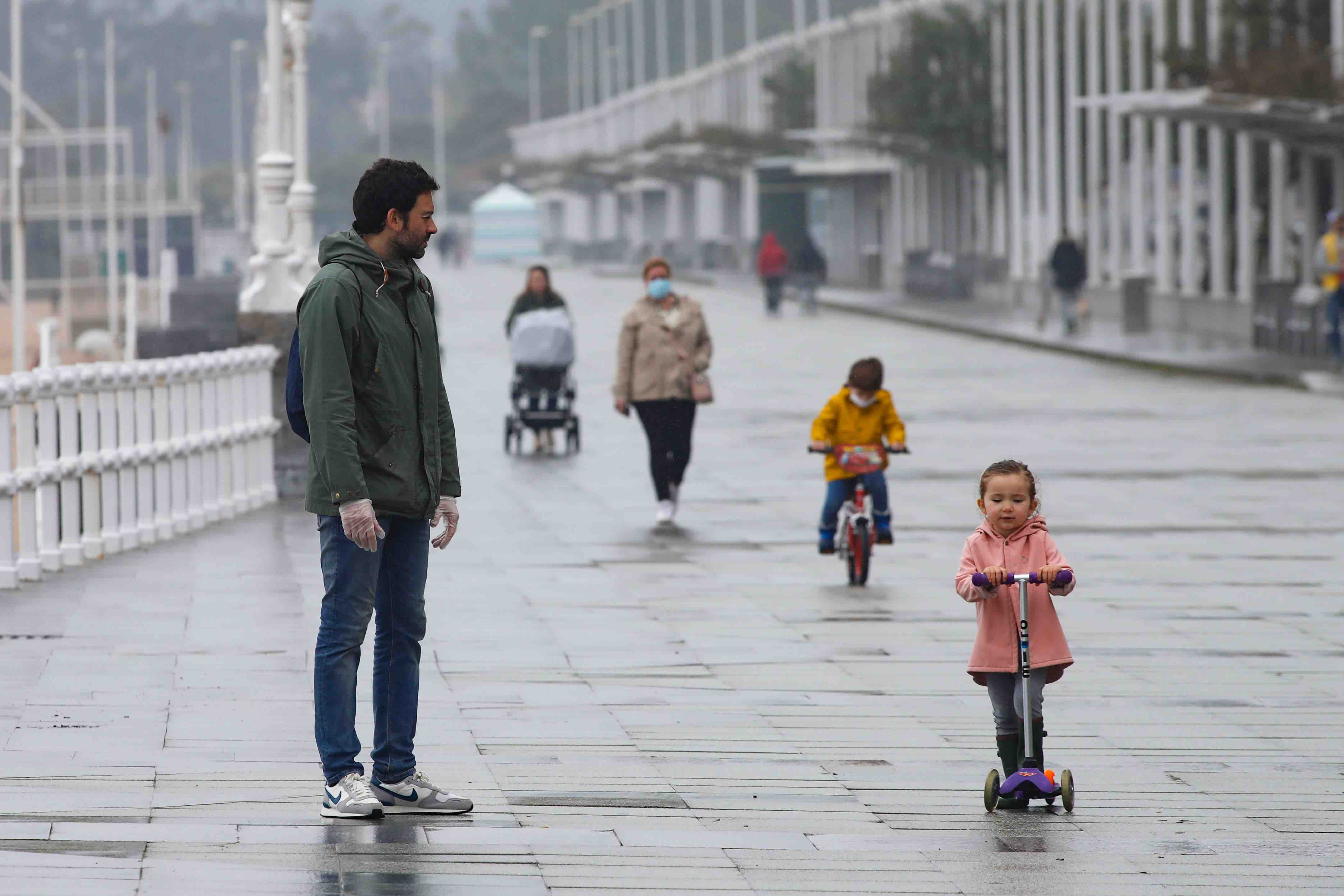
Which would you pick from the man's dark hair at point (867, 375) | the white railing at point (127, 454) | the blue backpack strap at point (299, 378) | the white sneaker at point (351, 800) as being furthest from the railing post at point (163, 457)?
the white sneaker at point (351, 800)

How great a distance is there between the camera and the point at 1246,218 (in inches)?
1512

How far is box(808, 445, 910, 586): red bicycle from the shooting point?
37.8ft

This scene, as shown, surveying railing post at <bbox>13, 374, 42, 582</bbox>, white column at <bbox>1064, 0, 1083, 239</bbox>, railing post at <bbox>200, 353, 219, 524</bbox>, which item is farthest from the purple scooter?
white column at <bbox>1064, 0, 1083, 239</bbox>

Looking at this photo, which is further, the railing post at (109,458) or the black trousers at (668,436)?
the black trousers at (668,436)

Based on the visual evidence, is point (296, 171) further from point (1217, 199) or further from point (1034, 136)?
point (1034, 136)

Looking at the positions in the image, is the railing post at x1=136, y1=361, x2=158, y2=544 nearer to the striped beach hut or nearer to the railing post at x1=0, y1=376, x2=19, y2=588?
the railing post at x1=0, y1=376, x2=19, y2=588

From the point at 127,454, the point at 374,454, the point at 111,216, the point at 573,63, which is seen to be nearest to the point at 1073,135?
the point at 111,216

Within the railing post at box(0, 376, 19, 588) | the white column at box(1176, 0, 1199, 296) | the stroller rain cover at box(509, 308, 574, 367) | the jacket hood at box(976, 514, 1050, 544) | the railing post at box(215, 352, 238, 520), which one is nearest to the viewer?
the jacket hood at box(976, 514, 1050, 544)

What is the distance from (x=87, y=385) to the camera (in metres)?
12.1

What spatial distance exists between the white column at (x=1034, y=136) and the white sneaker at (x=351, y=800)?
147ft

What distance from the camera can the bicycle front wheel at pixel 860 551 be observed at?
37.8 feet

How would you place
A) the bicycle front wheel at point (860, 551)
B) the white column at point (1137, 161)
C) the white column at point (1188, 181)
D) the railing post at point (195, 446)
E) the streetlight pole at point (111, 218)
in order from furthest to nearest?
1. the streetlight pole at point (111, 218)
2. the white column at point (1137, 161)
3. the white column at point (1188, 181)
4. the railing post at point (195, 446)
5. the bicycle front wheel at point (860, 551)

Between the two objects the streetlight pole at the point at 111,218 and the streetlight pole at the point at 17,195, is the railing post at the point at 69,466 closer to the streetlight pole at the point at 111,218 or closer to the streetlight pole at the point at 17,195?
the streetlight pole at the point at 17,195

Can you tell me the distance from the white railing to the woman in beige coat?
251 centimetres
